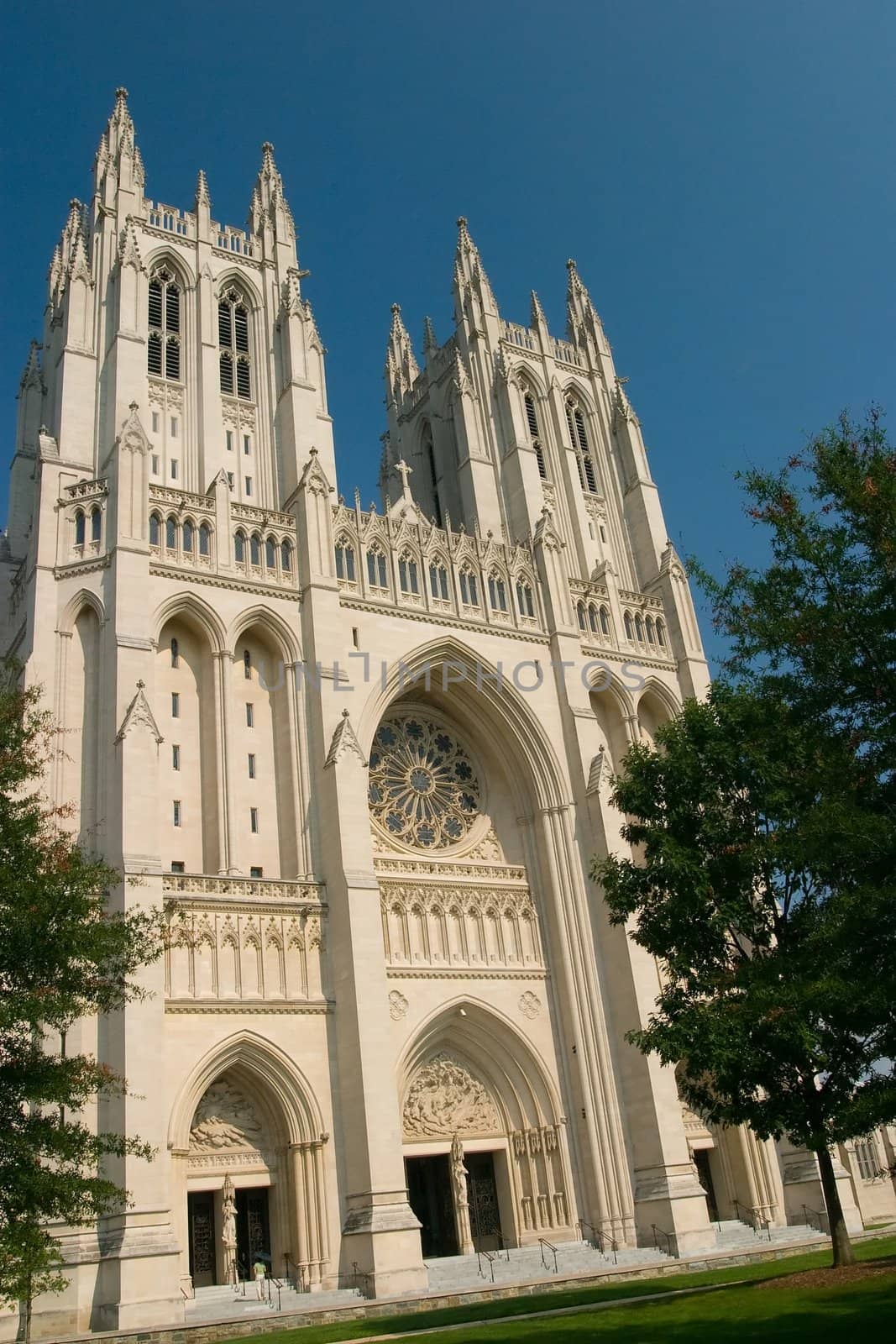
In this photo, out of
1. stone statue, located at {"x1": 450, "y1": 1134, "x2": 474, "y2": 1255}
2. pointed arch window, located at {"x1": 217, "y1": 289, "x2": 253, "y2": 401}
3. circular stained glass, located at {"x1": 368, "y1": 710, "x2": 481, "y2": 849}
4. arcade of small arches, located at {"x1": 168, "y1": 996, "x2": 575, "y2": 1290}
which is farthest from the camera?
pointed arch window, located at {"x1": 217, "y1": 289, "x2": 253, "y2": 401}

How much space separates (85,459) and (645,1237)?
24.7 metres

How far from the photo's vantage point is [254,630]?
30.5m

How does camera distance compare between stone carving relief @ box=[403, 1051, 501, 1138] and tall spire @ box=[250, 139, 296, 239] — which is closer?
stone carving relief @ box=[403, 1051, 501, 1138]

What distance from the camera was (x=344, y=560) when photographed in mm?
32719

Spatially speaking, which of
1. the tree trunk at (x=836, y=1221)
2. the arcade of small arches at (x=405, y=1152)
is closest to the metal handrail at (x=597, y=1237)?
the arcade of small arches at (x=405, y=1152)

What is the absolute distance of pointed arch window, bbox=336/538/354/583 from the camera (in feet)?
107

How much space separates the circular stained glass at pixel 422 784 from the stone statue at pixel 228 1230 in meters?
10.5

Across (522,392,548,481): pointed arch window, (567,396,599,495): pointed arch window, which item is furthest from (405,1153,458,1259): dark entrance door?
(567,396,599,495): pointed arch window

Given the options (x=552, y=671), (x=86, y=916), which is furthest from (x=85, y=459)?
(x=86, y=916)

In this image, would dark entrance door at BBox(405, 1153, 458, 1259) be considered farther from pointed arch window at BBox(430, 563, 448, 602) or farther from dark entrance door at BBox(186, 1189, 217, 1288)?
pointed arch window at BBox(430, 563, 448, 602)

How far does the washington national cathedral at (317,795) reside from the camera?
2439 centimetres

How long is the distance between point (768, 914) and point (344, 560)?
679 inches

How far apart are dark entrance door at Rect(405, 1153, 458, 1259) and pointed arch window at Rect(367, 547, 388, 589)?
15466 mm

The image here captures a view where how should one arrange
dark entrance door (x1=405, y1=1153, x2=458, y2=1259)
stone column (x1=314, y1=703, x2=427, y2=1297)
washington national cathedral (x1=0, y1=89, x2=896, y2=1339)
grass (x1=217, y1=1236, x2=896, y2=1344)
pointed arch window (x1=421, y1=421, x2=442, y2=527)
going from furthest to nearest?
pointed arch window (x1=421, y1=421, x2=442, y2=527)
dark entrance door (x1=405, y1=1153, x2=458, y2=1259)
washington national cathedral (x1=0, y1=89, x2=896, y2=1339)
stone column (x1=314, y1=703, x2=427, y2=1297)
grass (x1=217, y1=1236, x2=896, y2=1344)
